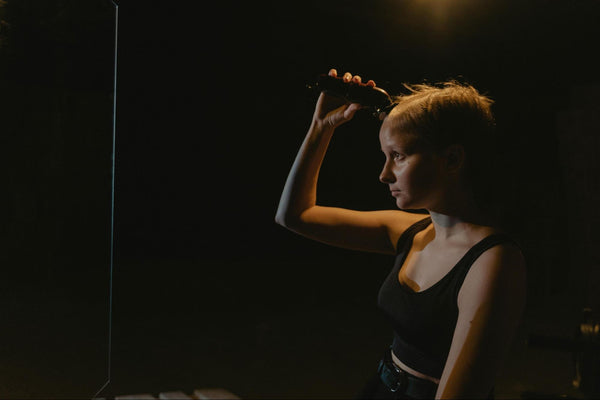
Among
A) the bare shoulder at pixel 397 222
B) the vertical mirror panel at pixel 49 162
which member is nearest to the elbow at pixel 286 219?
the bare shoulder at pixel 397 222

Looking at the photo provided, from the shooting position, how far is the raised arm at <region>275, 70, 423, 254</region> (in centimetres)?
143

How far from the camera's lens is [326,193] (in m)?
9.02

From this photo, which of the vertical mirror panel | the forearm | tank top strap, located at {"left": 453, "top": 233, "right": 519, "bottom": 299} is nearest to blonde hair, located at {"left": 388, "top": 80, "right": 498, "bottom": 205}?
tank top strap, located at {"left": 453, "top": 233, "right": 519, "bottom": 299}

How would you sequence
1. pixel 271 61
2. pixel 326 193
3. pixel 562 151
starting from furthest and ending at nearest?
pixel 326 193 → pixel 271 61 → pixel 562 151

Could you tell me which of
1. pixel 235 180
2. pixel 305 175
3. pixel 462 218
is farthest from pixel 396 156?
pixel 235 180

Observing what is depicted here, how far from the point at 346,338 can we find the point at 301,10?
10.5 ft

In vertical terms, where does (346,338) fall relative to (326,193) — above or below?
below

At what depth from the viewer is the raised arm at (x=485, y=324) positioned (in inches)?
38.4

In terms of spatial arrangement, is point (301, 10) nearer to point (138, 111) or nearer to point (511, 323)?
point (138, 111)

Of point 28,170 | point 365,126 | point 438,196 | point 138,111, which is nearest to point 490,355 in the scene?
point 438,196

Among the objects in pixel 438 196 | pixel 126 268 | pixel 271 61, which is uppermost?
pixel 271 61

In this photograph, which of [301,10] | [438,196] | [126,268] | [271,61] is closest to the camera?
[438,196]

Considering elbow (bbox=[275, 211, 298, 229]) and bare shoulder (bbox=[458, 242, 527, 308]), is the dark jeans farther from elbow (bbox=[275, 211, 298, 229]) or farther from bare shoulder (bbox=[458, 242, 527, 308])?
elbow (bbox=[275, 211, 298, 229])

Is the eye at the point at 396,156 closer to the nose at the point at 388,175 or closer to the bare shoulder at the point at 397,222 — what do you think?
the nose at the point at 388,175
